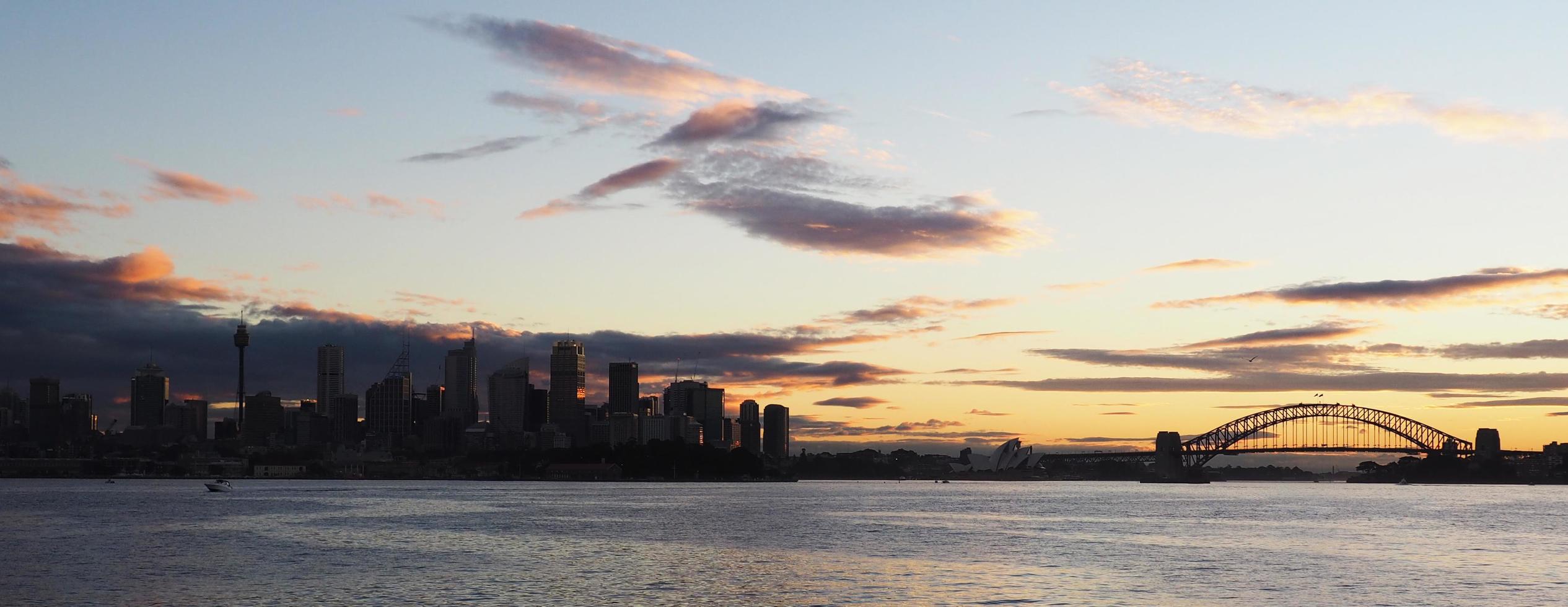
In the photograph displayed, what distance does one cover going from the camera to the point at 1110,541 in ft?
287

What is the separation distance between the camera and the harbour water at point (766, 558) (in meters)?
53.9

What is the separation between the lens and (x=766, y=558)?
71938 millimetres

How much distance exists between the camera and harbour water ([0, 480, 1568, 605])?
2121 inches

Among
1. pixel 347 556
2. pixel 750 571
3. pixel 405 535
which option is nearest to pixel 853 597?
pixel 750 571

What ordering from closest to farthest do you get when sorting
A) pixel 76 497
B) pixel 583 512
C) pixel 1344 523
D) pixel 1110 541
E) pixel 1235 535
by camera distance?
pixel 1110 541
pixel 1235 535
pixel 1344 523
pixel 583 512
pixel 76 497

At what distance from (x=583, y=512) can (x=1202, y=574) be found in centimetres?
8133

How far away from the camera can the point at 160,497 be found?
190625 mm

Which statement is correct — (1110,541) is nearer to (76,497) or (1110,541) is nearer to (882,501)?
(882,501)

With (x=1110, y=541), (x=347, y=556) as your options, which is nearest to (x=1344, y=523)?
(x=1110, y=541)

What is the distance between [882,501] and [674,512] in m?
56.2

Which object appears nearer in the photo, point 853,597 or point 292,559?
point 853,597

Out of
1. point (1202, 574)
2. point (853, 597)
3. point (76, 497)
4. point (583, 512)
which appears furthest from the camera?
point (76, 497)

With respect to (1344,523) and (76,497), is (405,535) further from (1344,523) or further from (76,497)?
(76,497)

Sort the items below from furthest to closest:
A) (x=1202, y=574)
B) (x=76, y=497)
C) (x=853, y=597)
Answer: (x=76, y=497), (x=1202, y=574), (x=853, y=597)
